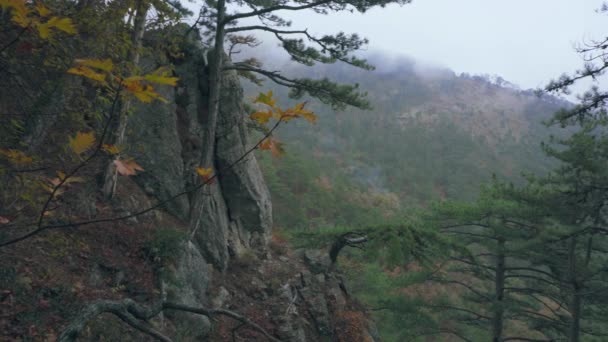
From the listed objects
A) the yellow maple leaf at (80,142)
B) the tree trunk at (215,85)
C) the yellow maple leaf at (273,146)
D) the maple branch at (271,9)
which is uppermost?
the maple branch at (271,9)

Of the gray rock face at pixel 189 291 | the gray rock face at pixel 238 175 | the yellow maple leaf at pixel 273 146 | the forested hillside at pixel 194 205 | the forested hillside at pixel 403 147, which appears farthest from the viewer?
the forested hillside at pixel 403 147

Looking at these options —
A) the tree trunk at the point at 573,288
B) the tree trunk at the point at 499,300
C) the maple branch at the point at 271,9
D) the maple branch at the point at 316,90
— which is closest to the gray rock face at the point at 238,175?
the maple branch at the point at 316,90

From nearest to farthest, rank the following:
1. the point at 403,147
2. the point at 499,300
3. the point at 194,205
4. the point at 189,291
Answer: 1. the point at 189,291
2. the point at 194,205
3. the point at 499,300
4. the point at 403,147

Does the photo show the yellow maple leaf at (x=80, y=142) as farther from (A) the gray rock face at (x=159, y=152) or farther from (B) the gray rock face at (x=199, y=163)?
(A) the gray rock face at (x=159, y=152)

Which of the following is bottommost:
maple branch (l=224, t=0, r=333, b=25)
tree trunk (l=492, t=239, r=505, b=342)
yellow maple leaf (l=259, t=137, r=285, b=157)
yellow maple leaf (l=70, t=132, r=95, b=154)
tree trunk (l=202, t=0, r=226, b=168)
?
tree trunk (l=492, t=239, r=505, b=342)

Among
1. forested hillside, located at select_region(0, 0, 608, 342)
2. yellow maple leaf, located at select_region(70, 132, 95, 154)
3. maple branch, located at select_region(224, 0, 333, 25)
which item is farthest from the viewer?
maple branch, located at select_region(224, 0, 333, 25)

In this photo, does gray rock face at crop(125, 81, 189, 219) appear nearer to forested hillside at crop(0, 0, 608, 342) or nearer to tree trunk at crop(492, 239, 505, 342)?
forested hillside at crop(0, 0, 608, 342)

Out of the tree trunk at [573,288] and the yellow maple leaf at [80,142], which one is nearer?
the yellow maple leaf at [80,142]

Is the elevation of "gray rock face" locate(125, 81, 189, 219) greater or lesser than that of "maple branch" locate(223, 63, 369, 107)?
lesser

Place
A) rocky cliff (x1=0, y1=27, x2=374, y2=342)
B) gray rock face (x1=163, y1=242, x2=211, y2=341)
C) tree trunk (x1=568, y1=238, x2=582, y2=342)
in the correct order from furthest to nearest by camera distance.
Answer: tree trunk (x1=568, y1=238, x2=582, y2=342) → gray rock face (x1=163, y1=242, x2=211, y2=341) → rocky cliff (x1=0, y1=27, x2=374, y2=342)

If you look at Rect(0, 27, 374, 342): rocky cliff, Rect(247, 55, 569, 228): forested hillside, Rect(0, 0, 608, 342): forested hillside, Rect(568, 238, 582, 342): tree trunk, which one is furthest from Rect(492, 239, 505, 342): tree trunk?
Rect(247, 55, 569, 228): forested hillside

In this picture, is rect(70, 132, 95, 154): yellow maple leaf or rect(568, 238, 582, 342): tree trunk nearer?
rect(70, 132, 95, 154): yellow maple leaf

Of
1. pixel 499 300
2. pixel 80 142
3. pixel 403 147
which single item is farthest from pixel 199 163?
pixel 403 147

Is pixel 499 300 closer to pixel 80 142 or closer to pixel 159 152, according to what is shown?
pixel 159 152
